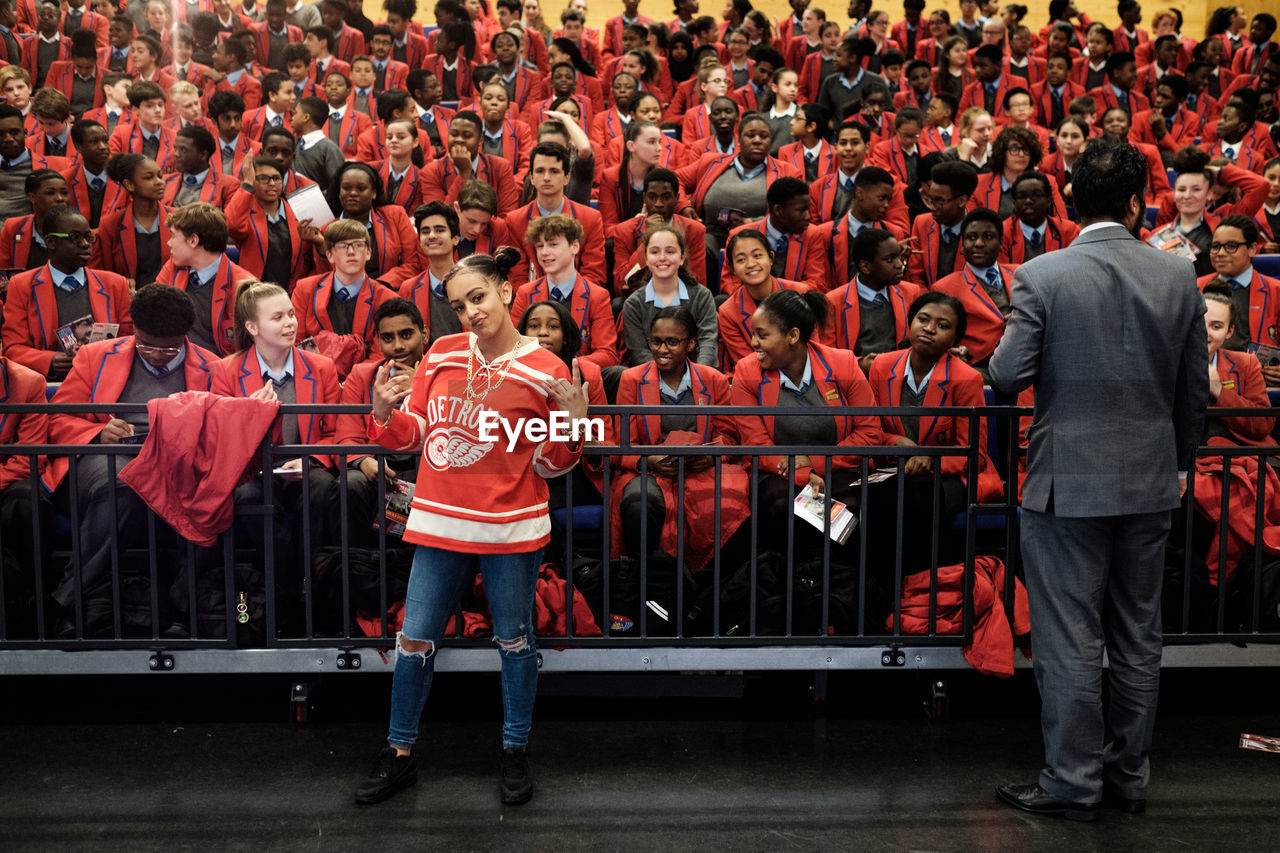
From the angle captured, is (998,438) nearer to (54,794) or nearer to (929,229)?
(929,229)

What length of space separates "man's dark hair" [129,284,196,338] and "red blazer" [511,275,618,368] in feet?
5.75

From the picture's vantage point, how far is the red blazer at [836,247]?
6703 mm

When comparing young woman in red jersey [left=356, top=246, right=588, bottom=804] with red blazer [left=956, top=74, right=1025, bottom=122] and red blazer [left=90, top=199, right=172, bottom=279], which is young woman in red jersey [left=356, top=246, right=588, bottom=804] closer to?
red blazer [left=90, top=199, right=172, bottom=279]

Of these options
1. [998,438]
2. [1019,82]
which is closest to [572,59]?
[1019,82]

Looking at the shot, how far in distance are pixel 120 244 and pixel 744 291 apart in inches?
141

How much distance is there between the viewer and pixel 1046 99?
11.4 metres

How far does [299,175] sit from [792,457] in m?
4.80

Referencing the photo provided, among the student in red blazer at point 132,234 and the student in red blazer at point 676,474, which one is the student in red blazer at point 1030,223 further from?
the student in red blazer at point 132,234

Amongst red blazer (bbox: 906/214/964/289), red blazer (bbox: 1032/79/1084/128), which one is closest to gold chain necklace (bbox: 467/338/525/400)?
red blazer (bbox: 906/214/964/289)

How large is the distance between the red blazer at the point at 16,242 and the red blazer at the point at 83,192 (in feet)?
1.62

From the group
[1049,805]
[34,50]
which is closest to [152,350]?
[1049,805]

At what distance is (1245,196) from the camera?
8.45 meters

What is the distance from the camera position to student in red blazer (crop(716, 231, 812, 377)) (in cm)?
578

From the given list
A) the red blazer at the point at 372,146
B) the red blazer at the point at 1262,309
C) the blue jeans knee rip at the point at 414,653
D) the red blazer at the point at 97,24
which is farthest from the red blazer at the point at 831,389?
the red blazer at the point at 97,24
